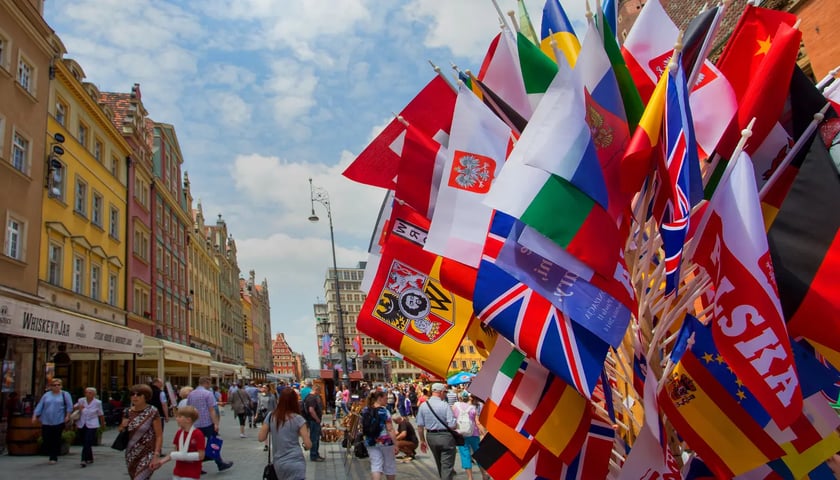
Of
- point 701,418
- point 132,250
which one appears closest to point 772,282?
point 701,418

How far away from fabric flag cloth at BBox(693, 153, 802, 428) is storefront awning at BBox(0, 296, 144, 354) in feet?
45.9

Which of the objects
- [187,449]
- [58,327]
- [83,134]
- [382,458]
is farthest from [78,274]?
[187,449]

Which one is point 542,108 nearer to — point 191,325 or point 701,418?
point 701,418

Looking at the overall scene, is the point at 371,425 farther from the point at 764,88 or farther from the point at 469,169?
the point at 764,88

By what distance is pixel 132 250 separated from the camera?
29.4 metres

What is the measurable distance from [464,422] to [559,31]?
7.82 metres

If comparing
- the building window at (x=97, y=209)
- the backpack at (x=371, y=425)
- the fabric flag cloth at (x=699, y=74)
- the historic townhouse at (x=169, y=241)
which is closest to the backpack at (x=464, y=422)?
the backpack at (x=371, y=425)

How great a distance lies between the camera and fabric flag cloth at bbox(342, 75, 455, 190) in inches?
184

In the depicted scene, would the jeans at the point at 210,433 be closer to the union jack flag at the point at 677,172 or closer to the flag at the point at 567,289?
the flag at the point at 567,289

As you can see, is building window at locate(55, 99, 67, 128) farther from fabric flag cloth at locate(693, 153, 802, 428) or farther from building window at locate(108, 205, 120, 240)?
fabric flag cloth at locate(693, 153, 802, 428)

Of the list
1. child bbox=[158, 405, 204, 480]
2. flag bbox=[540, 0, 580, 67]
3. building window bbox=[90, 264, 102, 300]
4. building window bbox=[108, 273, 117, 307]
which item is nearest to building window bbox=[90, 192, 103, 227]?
building window bbox=[90, 264, 102, 300]

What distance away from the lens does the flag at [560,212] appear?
3.11 meters

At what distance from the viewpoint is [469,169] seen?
4.05 meters

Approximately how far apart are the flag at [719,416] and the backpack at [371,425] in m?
6.16
